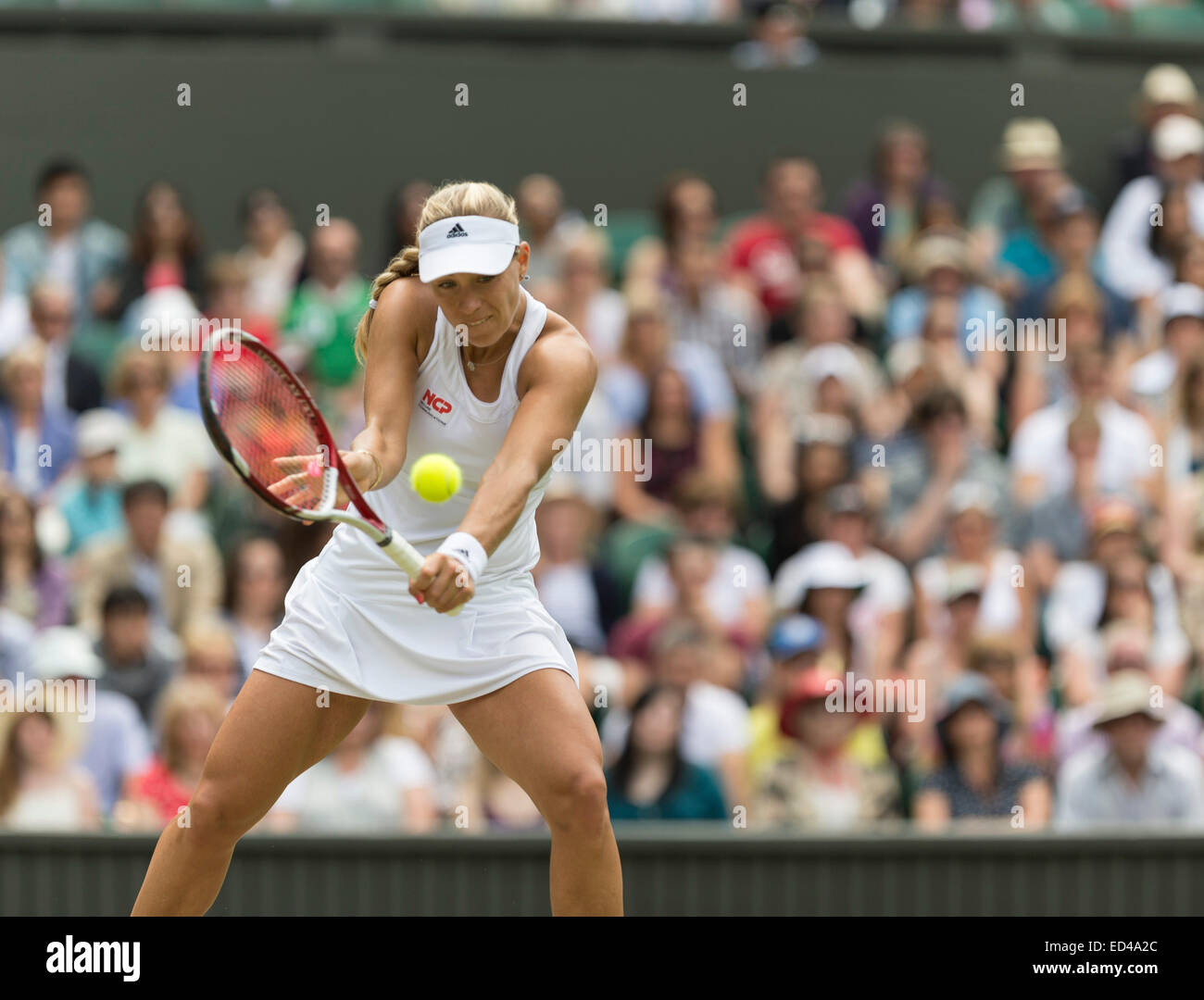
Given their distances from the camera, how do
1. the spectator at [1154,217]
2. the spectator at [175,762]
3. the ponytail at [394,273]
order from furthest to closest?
the spectator at [1154,217]
the spectator at [175,762]
the ponytail at [394,273]

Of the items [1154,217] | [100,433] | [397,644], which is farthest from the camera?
[1154,217]

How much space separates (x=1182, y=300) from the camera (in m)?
9.01

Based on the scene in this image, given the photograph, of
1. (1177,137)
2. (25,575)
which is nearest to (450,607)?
(25,575)

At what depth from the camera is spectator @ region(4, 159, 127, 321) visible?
8805mm

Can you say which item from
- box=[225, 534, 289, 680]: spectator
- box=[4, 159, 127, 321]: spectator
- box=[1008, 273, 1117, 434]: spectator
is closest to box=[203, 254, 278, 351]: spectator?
box=[4, 159, 127, 321]: spectator

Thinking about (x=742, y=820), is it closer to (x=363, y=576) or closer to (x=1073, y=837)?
(x=1073, y=837)

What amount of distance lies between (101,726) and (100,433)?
149 centimetres

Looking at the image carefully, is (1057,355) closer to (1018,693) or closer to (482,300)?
(1018,693)

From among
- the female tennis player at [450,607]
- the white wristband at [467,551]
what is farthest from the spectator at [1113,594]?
the white wristband at [467,551]

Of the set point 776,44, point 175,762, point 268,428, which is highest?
point 776,44

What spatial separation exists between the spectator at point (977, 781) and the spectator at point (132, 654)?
263 cm

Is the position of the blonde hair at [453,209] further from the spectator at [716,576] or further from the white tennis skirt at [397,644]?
the spectator at [716,576]

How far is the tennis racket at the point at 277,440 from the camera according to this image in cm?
399
